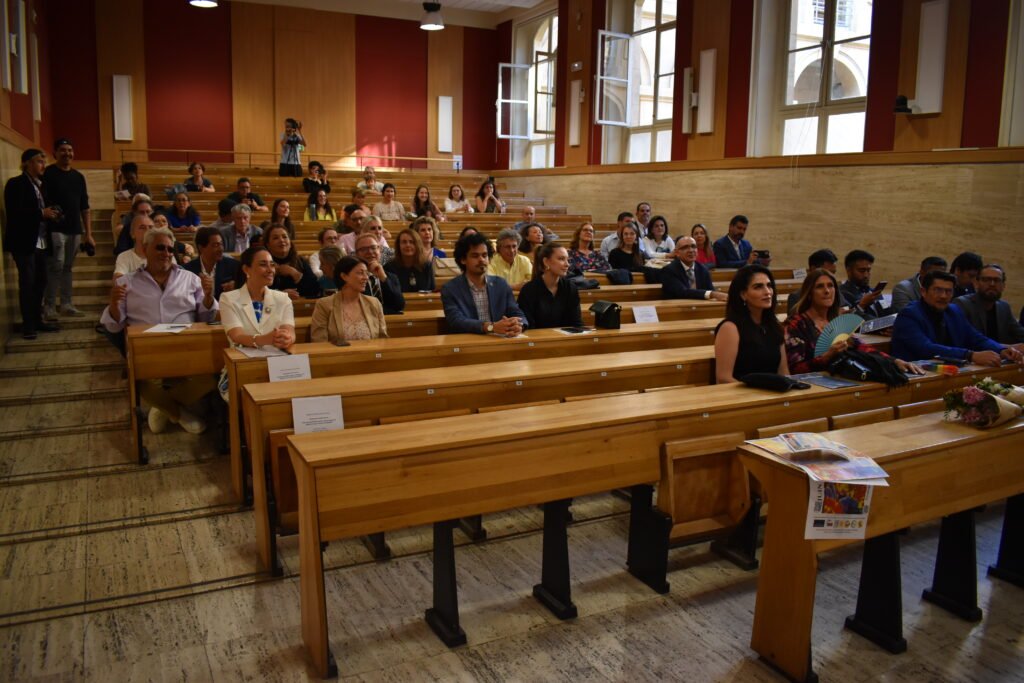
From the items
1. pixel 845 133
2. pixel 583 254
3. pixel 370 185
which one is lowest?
pixel 583 254

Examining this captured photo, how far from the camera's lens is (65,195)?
6.90m

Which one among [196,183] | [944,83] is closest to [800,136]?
[944,83]

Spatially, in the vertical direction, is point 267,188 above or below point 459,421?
above

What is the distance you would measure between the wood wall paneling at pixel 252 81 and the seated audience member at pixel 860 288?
1143 cm

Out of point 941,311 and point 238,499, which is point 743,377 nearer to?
point 941,311

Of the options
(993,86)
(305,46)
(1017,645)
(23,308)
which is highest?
(305,46)

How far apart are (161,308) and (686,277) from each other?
4.01 meters

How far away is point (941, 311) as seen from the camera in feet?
15.8

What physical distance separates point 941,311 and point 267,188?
946cm

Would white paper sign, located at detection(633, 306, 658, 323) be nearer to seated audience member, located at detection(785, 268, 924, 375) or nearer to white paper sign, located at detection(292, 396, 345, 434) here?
seated audience member, located at detection(785, 268, 924, 375)

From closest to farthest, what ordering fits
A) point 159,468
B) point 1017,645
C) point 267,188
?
1. point 1017,645
2. point 159,468
3. point 267,188

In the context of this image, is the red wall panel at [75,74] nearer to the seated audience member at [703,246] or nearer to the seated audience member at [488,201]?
the seated audience member at [488,201]

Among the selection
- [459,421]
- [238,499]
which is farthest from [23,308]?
[459,421]

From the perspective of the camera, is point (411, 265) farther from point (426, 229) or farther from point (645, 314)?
point (645, 314)
